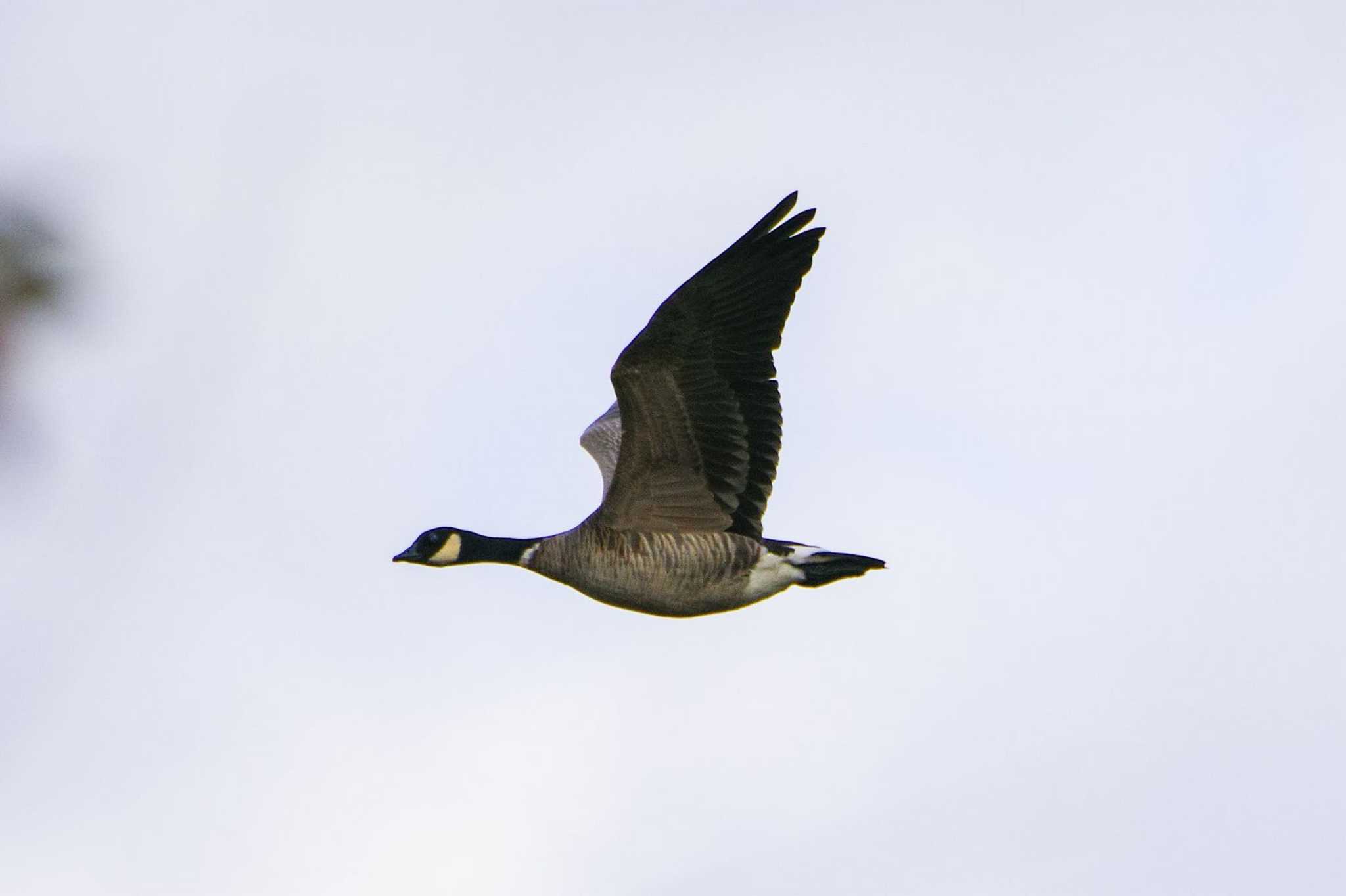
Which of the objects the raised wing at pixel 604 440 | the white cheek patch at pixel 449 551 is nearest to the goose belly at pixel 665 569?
the white cheek patch at pixel 449 551

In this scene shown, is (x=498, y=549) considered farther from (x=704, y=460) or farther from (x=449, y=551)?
(x=704, y=460)

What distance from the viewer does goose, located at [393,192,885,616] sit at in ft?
46.4

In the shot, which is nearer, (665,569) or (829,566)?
(665,569)

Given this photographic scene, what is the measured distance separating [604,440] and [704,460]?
10.2ft

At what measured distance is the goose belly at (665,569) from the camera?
558 inches

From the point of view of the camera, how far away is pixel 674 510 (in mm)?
14547

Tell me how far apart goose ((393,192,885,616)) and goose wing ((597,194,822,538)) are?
12mm

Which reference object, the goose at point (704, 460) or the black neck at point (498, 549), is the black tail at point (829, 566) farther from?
the black neck at point (498, 549)

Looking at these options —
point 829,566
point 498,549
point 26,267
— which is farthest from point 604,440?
point 26,267

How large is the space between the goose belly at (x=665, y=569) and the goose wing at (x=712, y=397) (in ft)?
0.70

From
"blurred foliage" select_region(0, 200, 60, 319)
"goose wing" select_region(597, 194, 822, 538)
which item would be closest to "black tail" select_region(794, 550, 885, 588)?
"goose wing" select_region(597, 194, 822, 538)

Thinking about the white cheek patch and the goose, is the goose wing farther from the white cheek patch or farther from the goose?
the white cheek patch

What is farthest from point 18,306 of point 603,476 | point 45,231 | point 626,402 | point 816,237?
point 603,476

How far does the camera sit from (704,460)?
14.5 metres
